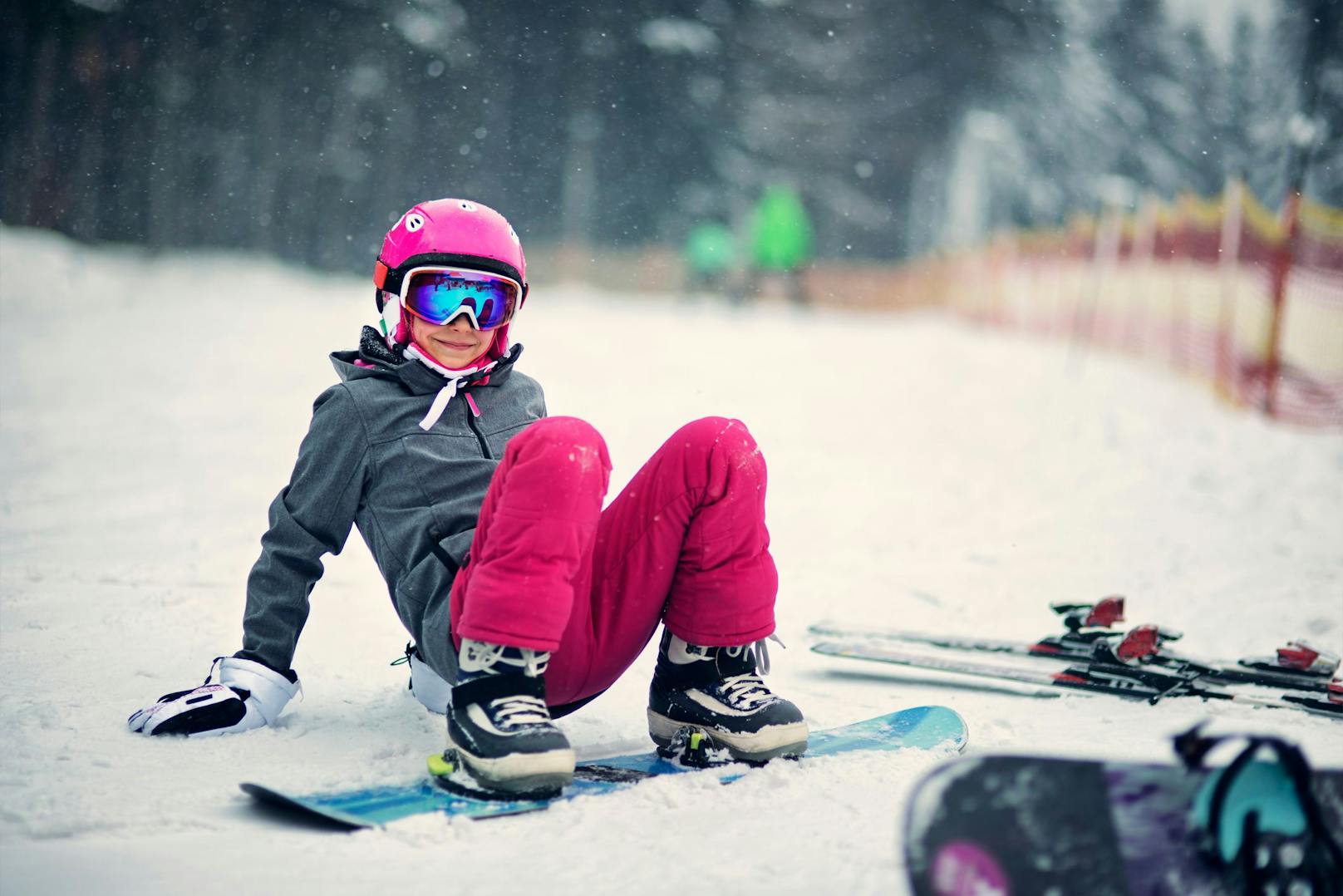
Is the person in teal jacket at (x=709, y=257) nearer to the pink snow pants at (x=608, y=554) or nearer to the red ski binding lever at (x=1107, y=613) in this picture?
the red ski binding lever at (x=1107, y=613)

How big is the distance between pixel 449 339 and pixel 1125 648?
6.40ft

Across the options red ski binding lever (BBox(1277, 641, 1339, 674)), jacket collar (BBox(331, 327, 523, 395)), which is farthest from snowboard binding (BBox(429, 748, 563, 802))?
red ski binding lever (BBox(1277, 641, 1339, 674))

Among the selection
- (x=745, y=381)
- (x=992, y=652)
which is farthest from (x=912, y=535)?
(x=745, y=381)

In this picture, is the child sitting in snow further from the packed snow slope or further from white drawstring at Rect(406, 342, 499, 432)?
the packed snow slope

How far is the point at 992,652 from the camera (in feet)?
10.9

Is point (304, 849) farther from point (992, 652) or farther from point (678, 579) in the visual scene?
point (992, 652)

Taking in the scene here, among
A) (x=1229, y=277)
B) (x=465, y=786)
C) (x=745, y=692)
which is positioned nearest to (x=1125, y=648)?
(x=745, y=692)

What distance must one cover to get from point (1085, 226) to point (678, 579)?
59.6 feet

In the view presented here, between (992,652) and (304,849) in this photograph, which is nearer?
(304,849)

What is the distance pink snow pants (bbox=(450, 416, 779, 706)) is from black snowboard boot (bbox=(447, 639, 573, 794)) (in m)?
0.07

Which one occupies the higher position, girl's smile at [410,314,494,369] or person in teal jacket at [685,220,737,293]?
person in teal jacket at [685,220,737,293]

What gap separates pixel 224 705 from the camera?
7.39ft

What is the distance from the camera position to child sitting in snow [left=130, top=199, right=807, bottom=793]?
1923mm

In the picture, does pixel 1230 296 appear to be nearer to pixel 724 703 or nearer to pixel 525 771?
pixel 724 703
